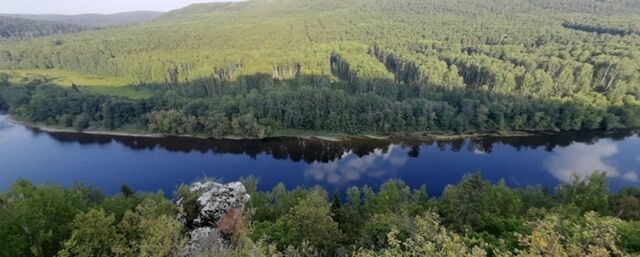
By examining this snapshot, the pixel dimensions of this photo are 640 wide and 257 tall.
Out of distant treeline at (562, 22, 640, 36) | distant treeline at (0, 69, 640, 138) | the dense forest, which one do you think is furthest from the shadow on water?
distant treeline at (562, 22, 640, 36)

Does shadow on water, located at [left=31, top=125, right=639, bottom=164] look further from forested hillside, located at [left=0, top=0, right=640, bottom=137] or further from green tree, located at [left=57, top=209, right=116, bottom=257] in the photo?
green tree, located at [left=57, top=209, right=116, bottom=257]

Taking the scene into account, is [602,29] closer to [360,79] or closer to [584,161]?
[360,79]

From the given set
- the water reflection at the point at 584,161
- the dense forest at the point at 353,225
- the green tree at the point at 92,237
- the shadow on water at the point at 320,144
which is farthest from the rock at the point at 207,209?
the water reflection at the point at 584,161

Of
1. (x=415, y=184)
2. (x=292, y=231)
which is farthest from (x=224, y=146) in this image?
(x=292, y=231)

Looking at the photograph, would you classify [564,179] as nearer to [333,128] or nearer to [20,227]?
[333,128]

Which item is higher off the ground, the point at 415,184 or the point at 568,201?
the point at 568,201

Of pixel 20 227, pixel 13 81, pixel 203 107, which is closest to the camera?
pixel 20 227
